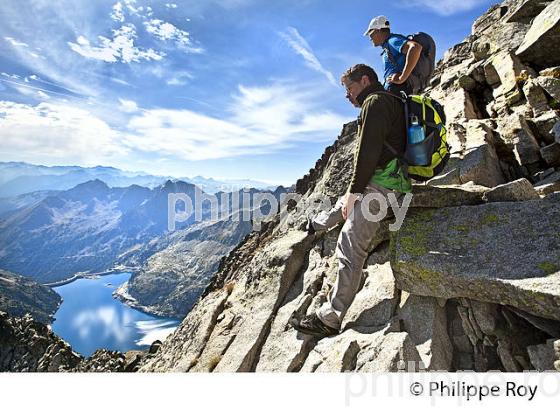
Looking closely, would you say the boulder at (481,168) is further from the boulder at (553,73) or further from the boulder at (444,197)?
the boulder at (553,73)

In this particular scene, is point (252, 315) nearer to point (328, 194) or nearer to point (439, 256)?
point (439, 256)

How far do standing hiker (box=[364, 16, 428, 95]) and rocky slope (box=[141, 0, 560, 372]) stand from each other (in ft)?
11.7

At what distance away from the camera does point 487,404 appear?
18.8 feet

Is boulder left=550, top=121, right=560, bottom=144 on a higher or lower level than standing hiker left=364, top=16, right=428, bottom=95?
lower

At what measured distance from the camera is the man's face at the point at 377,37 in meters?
11.2

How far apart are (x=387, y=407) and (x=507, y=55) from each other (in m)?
20.9

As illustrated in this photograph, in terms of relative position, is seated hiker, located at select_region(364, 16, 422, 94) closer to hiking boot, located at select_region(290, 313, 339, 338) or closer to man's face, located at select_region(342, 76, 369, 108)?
man's face, located at select_region(342, 76, 369, 108)

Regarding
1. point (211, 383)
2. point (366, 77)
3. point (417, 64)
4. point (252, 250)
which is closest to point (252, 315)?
point (211, 383)

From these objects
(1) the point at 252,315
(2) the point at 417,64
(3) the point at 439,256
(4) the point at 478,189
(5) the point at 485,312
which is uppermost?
(2) the point at 417,64

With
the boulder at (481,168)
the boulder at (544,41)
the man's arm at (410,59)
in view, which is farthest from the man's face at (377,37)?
the boulder at (544,41)

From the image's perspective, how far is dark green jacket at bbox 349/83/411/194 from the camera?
782 cm

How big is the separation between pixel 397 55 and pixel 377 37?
107 centimetres

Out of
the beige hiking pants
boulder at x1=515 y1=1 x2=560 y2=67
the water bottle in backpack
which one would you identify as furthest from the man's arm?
boulder at x1=515 y1=1 x2=560 y2=67

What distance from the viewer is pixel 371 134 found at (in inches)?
308
